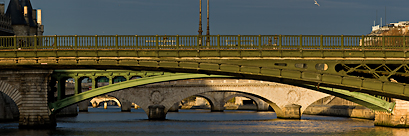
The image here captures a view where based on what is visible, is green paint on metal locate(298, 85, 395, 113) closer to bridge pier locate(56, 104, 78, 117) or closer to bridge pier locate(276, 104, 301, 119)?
bridge pier locate(276, 104, 301, 119)

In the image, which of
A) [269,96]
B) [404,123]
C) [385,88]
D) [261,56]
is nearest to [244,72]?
[261,56]

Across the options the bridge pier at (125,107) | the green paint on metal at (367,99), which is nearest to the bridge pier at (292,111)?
the green paint on metal at (367,99)

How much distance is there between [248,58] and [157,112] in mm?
45278

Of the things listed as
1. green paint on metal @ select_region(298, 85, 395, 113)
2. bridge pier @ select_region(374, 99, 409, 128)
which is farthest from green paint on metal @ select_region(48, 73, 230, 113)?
bridge pier @ select_region(374, 99, 409, 128)

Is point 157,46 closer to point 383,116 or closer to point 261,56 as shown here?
point 261,56

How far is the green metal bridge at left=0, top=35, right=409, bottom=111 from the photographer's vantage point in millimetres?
38375

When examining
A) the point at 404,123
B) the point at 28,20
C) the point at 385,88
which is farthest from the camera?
the point at 28,20

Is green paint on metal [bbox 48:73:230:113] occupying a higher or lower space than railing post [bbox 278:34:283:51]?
lower

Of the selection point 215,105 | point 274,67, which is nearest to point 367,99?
point 274,67

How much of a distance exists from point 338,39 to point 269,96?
46.8 m

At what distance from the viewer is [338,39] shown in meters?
40.7

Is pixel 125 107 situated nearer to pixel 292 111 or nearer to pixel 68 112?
pixel 68 112

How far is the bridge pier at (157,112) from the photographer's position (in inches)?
3295

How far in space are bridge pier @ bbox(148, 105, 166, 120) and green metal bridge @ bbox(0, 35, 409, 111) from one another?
140ft
